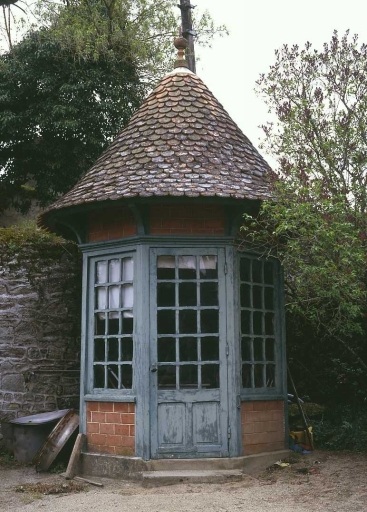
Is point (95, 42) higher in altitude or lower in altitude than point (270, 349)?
higher

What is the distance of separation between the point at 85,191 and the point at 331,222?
3.08 m

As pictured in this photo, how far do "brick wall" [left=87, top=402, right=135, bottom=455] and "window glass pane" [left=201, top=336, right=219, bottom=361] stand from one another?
1.03 meters

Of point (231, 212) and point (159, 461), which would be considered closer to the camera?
point (159, 461)

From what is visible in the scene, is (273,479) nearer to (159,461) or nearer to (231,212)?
(159,461)

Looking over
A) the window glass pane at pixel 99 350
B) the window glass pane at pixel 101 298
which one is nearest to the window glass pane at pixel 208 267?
the window glass pane at pixel 101 298

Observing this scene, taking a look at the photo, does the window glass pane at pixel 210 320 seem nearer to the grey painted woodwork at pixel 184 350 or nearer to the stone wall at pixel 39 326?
the grey painted woodwork at pixel 184 350

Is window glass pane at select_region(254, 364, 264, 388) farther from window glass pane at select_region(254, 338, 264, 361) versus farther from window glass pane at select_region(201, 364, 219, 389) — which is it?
window glass pane at select_region(201, 364, 219, 389)

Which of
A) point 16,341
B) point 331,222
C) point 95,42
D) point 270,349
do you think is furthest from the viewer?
point 95,42

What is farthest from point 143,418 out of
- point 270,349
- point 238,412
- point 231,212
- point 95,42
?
point 95,42

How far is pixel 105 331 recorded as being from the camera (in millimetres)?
8555

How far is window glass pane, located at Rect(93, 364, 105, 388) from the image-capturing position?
27.9ft

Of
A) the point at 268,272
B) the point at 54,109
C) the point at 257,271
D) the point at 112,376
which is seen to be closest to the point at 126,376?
the point at 112,376

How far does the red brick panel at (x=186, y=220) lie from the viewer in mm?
8391

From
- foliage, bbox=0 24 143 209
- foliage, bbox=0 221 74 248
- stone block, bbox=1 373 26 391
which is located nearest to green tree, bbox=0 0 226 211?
foliage, bbox=0 24 143 209
